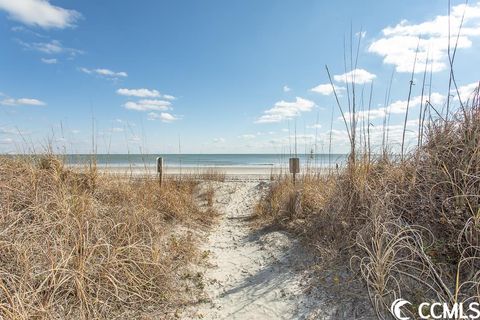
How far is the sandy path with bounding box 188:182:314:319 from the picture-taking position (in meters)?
3.02

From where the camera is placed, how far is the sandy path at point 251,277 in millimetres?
3018

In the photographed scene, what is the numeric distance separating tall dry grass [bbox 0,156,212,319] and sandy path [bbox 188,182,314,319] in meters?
0.30

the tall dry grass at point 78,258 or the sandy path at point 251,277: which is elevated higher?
the tall dry grass at point 78,258

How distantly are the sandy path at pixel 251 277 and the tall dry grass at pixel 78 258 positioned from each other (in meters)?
0.30

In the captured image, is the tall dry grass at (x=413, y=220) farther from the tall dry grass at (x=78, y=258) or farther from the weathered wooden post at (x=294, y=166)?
the weathered wooden post at (x=294, y=166)

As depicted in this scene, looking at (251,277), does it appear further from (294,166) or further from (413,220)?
(294,166)

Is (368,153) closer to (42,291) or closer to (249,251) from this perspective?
(249,251)

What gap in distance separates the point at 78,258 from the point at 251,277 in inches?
73.6

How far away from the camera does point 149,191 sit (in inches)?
233

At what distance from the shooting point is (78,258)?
9.20 ft

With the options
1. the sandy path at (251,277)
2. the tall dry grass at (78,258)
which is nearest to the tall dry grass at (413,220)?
the sandy path at (251,277)

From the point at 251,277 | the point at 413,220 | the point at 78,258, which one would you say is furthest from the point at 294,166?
the point at 78,258

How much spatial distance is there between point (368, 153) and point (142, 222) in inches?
120

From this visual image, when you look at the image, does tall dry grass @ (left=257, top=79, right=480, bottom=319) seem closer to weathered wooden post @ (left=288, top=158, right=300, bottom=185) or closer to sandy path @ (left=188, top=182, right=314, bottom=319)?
sandy path @ (left=188, top=182, right=314, bottom=319)
